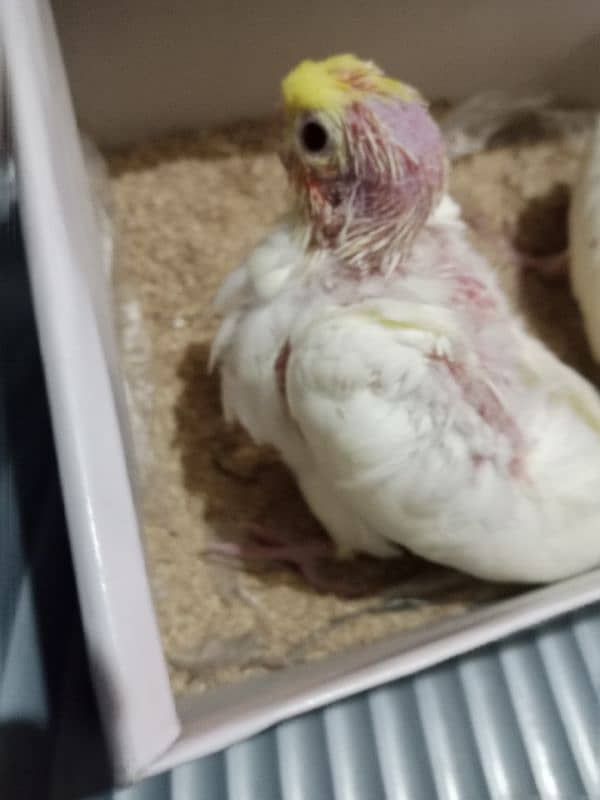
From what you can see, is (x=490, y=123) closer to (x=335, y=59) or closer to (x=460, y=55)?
(x=460, y=55)

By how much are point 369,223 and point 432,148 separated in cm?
7

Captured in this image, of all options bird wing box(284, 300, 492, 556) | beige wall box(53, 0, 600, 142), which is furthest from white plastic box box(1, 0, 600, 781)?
bird wing box(284, 300, 492, 556)

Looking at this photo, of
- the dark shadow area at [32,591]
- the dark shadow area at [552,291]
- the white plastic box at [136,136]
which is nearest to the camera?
the white plastic box at [136,136]

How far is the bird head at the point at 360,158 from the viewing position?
0.61 meters

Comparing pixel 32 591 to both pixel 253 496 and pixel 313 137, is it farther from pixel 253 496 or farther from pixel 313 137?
pixel 313 137

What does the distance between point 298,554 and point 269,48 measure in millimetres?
540

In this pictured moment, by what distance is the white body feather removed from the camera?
0.61 m

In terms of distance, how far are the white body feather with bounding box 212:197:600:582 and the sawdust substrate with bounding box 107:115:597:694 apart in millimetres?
96

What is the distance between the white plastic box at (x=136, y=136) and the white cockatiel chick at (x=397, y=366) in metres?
0.07

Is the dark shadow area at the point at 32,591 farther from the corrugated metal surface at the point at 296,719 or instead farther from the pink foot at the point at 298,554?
the pink foot at the point at 298,554

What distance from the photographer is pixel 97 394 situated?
0.47m

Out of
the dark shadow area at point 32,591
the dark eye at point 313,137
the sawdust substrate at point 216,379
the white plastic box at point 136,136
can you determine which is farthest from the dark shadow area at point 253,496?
the dark eye at point 313,137

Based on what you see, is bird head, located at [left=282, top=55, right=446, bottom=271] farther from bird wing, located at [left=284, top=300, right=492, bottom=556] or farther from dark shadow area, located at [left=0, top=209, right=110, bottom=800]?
dark shadow area, located at [left=0, top=209, right=110, bottom=800]

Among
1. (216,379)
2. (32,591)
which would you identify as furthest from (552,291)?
(32,591)
